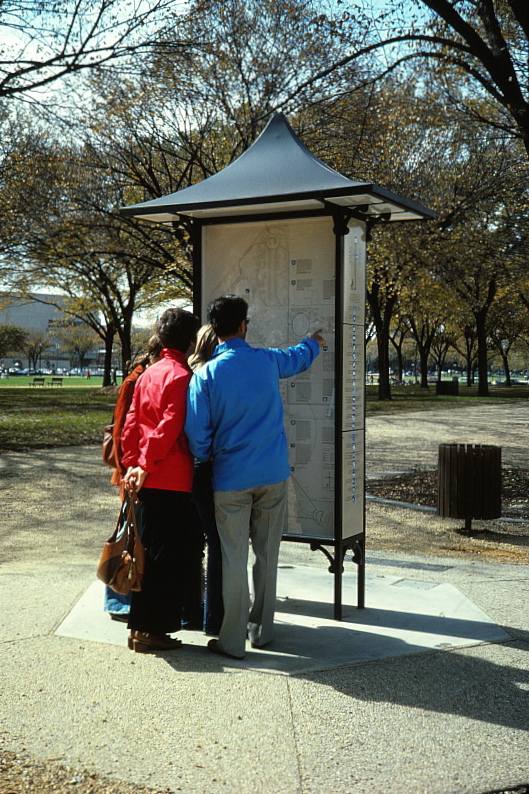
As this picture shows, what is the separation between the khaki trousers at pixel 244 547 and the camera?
4.52 m

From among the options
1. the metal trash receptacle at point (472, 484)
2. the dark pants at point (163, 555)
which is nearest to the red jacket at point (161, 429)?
the dark pants at point (163, 555)

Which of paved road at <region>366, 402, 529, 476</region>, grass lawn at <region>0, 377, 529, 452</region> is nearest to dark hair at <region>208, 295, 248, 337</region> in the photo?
paved road at <region>366, 402, 529, 476</region>

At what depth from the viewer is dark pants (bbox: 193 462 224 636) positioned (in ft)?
15.7

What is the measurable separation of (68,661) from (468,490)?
5.41m

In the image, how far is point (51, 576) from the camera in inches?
256

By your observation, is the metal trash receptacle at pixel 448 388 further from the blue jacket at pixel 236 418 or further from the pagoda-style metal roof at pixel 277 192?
the blue jacket at pixel 236 418

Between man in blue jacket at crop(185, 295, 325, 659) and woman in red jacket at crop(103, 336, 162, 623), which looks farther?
woman in red jacket at crop(103, 336, 162, 623)

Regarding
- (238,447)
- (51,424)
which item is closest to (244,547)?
(238,447)

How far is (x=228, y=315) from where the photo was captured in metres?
4.56

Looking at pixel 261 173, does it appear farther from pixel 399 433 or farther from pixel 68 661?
pixel 399 433

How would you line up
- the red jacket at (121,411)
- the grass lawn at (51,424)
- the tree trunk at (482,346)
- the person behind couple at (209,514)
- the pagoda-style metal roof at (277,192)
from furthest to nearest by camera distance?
the tree trunk at (482,346) < the grass lawn at (51,424) < the pagoda-style metal roof at (277,192) < the red jacket at (121,411) < the person behind couple at (209,514)

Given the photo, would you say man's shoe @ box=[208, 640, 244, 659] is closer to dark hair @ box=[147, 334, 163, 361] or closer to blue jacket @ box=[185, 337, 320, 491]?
blue jacket @ box=[185, 337, 320, 491]

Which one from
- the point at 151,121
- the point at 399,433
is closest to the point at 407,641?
the point at 399,433

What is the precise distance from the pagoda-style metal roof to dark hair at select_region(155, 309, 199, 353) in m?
0.96
